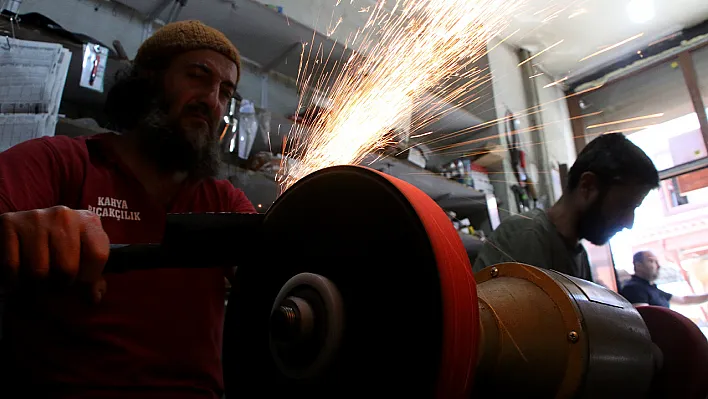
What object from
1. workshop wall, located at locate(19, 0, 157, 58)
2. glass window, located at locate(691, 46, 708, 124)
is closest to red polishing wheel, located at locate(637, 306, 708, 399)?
workshop wall, located at locate(19, 0, 157, 58)

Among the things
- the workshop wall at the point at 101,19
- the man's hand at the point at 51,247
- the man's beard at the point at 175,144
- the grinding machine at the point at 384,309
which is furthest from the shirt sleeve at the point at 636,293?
the man's hand at the point at 51,247

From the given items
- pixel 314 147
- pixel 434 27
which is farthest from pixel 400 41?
pixel 314 147

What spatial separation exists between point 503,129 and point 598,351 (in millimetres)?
4282

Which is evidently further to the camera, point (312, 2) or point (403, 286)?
point (312, 2)

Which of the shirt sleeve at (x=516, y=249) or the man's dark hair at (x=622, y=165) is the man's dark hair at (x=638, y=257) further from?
the shirt sleeve at (x=516, y=249)

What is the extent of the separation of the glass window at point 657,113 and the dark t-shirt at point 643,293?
4.46 feet

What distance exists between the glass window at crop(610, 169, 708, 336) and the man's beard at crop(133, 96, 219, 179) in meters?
4.42

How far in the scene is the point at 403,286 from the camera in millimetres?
632

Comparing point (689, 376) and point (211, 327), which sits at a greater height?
point (211, 327)

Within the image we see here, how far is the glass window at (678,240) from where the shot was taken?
4.88 meters

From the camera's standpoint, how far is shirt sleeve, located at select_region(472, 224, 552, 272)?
6.05 ft

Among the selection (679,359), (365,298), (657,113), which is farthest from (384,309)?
(657,113)

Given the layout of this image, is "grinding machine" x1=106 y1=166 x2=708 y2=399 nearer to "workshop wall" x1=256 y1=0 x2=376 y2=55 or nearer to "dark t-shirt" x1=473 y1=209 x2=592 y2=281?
"dark t-shirt" x1=473 y1=209 x2=592 y2=281

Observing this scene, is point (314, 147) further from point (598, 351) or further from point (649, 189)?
point (598, 351)
